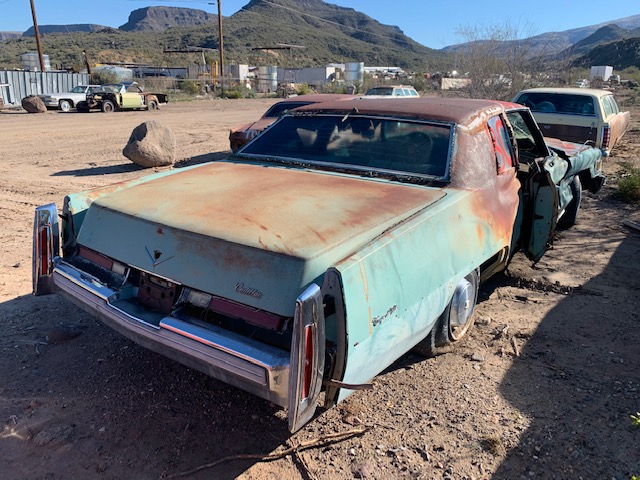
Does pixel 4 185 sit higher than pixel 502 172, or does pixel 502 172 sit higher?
pixel 502 172

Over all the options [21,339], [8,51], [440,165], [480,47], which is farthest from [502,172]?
[8,51]

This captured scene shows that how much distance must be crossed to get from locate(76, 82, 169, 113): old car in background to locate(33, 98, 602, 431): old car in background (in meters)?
23.9

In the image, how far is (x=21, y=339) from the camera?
3537 millimetres

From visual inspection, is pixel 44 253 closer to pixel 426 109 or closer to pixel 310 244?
pixel 310 244

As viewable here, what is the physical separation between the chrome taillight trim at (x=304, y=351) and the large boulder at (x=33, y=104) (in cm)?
2661

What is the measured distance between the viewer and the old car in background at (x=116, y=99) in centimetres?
2481

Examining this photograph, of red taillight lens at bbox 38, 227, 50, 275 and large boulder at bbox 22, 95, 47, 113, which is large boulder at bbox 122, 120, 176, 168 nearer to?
red taillight lens at bbox 38, 227, 50, 275

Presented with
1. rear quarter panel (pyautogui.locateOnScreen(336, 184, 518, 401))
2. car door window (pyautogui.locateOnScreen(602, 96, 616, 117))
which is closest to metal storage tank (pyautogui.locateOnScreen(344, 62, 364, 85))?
car door window (pyautogui.locateOnScreen(602, 96, 616, 117))

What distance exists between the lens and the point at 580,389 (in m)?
3.07

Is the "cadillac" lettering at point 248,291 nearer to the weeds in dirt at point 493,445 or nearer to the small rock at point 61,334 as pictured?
the weeds in dirt at point 493,445

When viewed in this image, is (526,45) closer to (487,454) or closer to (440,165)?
(440,165)

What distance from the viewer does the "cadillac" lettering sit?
228 centimetres

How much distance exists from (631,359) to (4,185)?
353 inches

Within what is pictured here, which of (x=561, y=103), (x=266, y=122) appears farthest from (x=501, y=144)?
(x=561, y=103)
